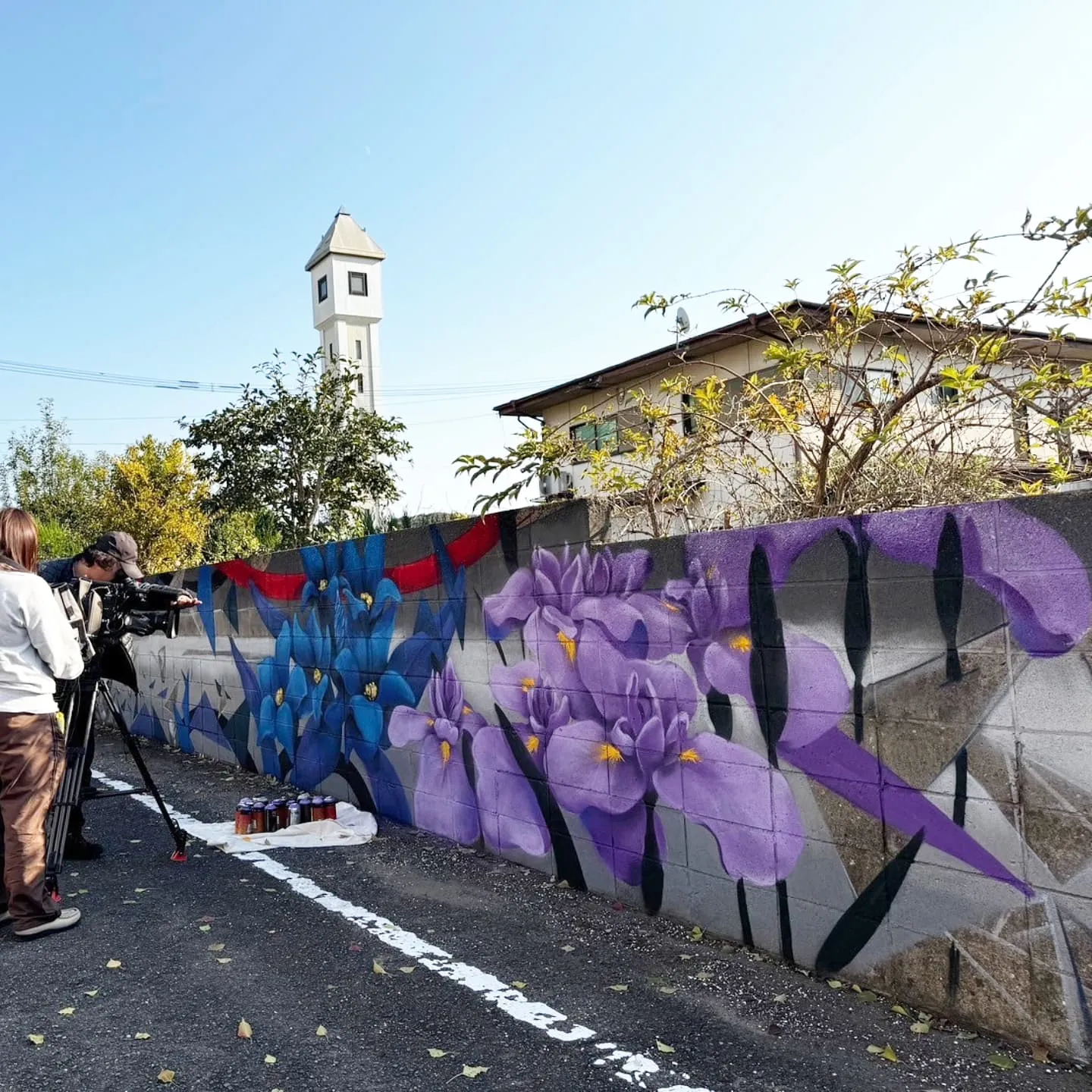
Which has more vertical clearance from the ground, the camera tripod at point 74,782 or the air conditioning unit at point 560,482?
the air conditioning unit at point 560,482

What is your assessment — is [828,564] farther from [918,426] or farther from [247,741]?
[247,741]

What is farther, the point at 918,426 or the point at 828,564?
the point at 918,426

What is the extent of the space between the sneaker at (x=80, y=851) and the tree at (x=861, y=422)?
9.45 ft

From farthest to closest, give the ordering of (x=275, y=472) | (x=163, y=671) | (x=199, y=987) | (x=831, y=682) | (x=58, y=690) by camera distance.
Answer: (x=275, y=472) < (x=163, y=671) < (x=58, y=690) < (x=199, y=987) < (x=831, y=682)

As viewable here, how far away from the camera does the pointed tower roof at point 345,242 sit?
4659 cm

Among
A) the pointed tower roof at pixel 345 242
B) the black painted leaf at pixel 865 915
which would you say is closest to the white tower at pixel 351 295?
the pointed tower roof at pixel 345 242

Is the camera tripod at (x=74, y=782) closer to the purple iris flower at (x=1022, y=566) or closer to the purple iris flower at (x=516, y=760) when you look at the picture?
the purple iris flower at (x=516, y=760)

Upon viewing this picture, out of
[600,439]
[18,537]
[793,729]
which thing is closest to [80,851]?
[18,537]

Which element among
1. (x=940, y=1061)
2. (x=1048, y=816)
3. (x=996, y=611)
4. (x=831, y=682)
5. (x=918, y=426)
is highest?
(x=918, y=426)

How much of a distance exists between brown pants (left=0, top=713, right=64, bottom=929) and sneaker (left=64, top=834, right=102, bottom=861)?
1.11 m

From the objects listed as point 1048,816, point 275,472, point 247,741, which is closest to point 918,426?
point 1048,816

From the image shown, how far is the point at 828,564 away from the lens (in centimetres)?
336

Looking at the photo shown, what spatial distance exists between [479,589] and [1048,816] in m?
2.99

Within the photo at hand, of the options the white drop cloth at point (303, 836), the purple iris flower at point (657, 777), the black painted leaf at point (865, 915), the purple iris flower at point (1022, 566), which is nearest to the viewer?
the purple iris flower at point (1022, 566)
